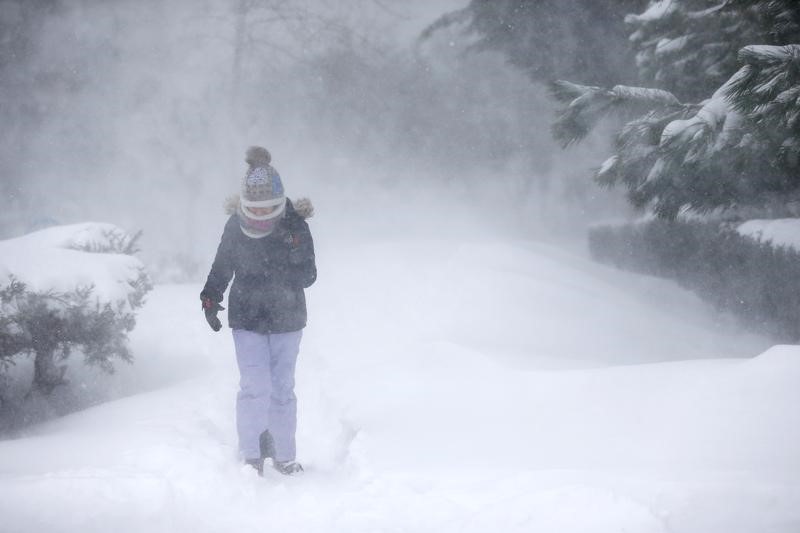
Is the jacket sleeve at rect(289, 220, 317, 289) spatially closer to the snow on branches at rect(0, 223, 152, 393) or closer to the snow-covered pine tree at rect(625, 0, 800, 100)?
the snow on branches at rect(0, 223, 152, 393)

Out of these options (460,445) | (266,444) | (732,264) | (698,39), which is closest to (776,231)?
(732,264)

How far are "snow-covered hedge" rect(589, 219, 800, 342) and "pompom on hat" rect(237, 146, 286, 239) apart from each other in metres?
4.10

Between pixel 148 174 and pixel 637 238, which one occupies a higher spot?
pixel 148 174

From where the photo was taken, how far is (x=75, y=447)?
3.34 meters

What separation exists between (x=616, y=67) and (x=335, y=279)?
18.4 feet

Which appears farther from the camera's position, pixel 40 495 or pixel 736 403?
pixel 736 403

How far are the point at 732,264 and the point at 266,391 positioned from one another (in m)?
4.91

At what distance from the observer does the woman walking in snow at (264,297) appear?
3363mm

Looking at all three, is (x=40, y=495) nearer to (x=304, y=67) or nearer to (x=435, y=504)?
(x=435, y=504)

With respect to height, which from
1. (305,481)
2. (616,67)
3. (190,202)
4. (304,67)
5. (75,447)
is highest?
(304,67)

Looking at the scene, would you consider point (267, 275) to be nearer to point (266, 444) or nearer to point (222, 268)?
point (222, 268)

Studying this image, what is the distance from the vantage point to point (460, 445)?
338 cm

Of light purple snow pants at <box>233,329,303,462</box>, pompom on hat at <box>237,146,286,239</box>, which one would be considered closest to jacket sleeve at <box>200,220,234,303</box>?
pompom on hat at <box>237,146,286,239</box>

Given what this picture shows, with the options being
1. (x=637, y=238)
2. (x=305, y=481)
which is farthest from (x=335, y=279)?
(x=305, y=481)
